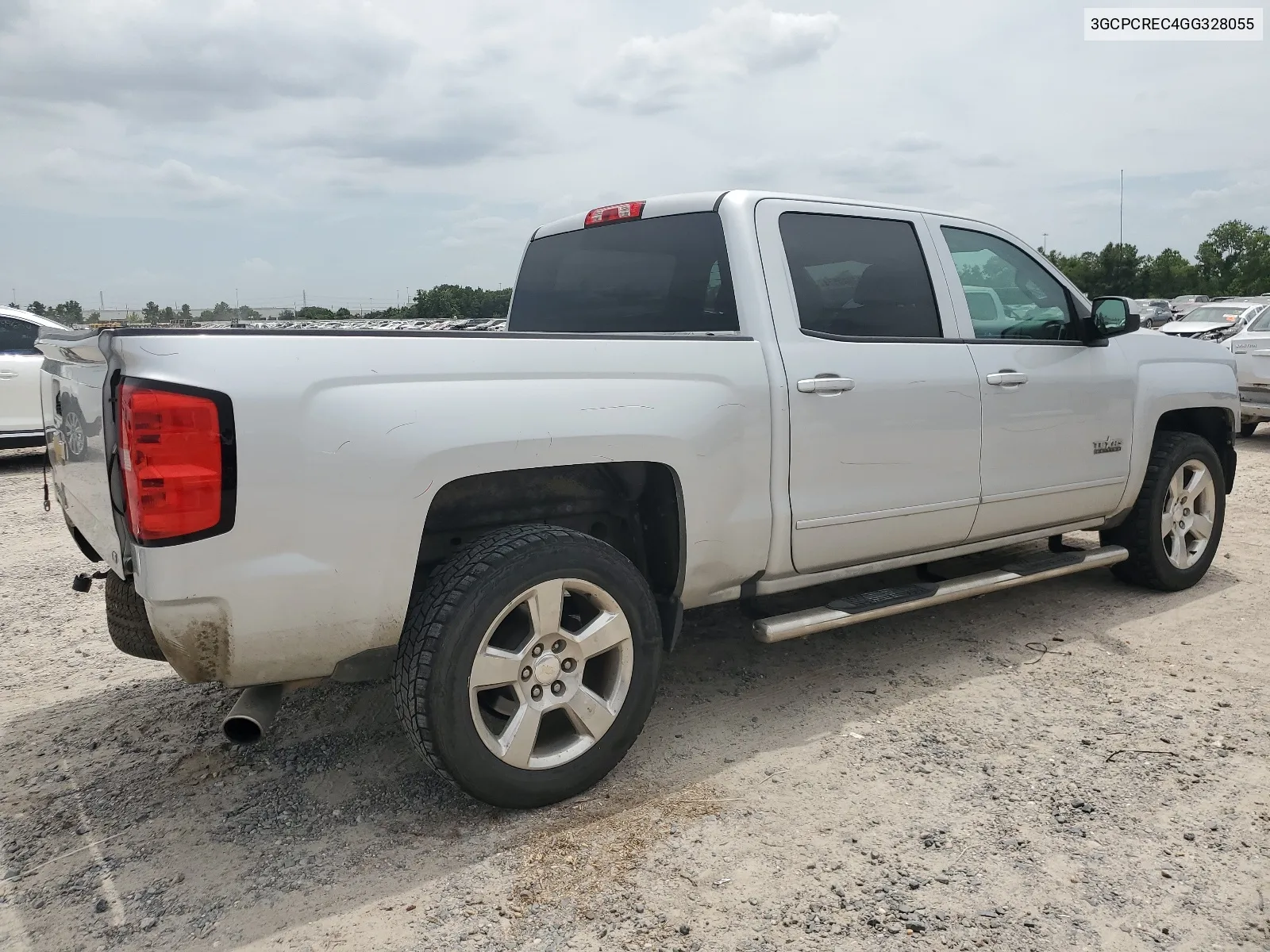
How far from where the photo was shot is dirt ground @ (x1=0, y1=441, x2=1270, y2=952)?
2.40 m

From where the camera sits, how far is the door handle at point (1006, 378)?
4055 mm

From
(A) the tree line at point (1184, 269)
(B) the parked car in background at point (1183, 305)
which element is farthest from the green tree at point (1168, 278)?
(B) the parked car in background at point (1183, 305)

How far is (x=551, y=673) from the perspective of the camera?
9.41 ft

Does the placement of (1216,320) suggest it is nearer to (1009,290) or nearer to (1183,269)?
(1009,290)

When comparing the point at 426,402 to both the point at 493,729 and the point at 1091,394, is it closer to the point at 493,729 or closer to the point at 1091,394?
the point at 493,729

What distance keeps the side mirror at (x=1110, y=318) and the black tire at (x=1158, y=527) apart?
2.58 ft

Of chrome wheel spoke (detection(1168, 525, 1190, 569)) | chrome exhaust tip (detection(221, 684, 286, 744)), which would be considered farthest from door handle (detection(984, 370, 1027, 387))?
chrome exhaust tip (detection(221, 684, 286, 744))

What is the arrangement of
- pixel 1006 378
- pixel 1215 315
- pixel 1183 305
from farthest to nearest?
pixel 1183 305 < pixel 1215 315 < pixel 1006 378

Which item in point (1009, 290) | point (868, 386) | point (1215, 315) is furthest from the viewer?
point (1215, 315)

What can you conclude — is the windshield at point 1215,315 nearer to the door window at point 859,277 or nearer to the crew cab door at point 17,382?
the door window at point 859,277

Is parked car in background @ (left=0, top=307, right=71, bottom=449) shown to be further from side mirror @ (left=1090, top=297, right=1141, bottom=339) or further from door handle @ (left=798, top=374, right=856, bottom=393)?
side mirror @ (left=1090, top=297, right=1141, bottom=339)

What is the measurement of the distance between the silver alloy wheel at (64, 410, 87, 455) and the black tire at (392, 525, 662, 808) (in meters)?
1.08

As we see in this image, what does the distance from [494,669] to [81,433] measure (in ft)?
4.57

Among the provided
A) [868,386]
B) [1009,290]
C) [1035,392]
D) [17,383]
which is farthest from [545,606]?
[17,383]
